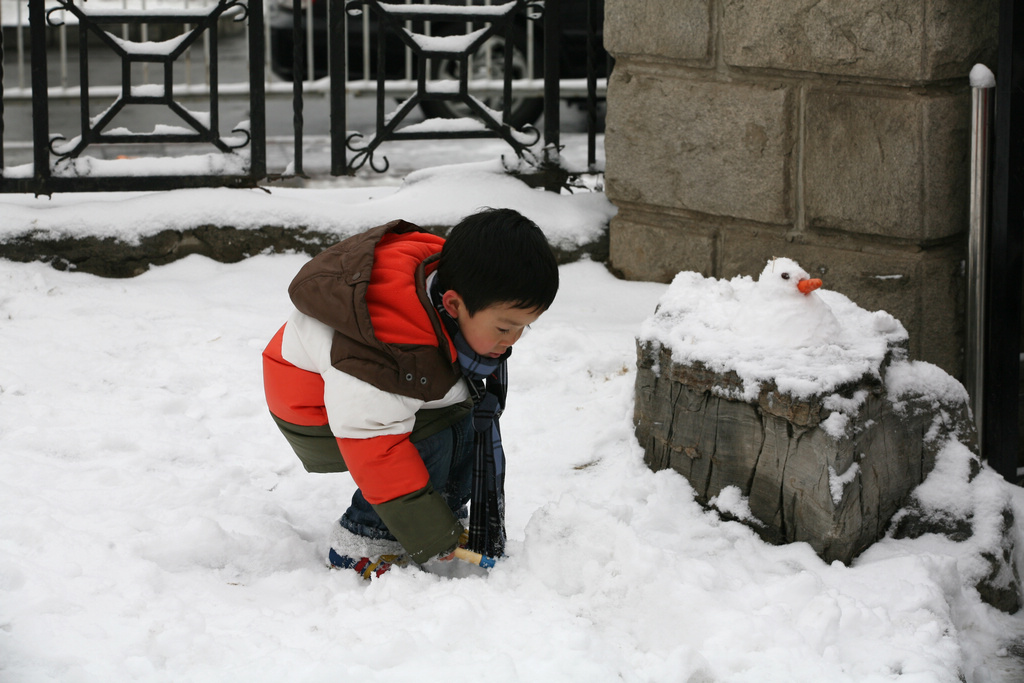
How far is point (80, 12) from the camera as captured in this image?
4090 mm

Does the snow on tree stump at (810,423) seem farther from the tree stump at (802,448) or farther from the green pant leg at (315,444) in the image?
the green pant leg at (315,444)

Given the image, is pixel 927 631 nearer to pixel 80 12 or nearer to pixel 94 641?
pixel 94 641

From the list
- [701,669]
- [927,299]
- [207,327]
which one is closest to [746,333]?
[701,669]

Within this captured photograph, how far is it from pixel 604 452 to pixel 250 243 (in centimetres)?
187

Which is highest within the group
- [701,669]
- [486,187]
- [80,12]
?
[80,12]

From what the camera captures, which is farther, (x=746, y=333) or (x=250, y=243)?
(x=250, y=243)

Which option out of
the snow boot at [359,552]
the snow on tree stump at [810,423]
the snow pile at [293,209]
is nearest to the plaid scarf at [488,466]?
the snow boot at [359,552]

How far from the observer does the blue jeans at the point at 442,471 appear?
7.77 ft

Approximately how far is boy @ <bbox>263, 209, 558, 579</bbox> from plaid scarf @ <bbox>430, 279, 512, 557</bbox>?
7 cm

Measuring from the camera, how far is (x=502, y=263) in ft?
6.65

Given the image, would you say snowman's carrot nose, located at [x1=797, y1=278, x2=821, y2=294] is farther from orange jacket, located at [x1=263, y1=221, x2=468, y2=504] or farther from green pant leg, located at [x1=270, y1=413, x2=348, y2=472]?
green pant leg, located at [x1=270, y1=413, x2=348, y2=472]

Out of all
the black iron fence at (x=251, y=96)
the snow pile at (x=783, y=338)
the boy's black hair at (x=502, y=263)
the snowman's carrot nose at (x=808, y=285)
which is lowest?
the snow pile at (x=783, y=338)

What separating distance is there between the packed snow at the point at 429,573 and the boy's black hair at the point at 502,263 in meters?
0.51

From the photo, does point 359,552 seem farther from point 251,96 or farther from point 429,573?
point 251,96
